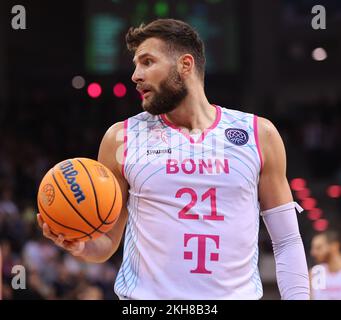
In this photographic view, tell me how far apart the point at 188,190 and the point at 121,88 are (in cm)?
1115

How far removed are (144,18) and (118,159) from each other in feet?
29.3

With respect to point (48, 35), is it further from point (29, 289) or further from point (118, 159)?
point (118, 159)

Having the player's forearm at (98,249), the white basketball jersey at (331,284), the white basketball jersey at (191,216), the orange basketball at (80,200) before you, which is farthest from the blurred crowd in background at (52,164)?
the orange basketball at (80,200)

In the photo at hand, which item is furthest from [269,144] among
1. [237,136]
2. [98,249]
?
[98,249]

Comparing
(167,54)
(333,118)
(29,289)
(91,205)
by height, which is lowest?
(29,289)

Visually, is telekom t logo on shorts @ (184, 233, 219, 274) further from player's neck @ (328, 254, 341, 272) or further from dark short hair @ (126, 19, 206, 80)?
player's neck @ (328, 254, 341, 272)

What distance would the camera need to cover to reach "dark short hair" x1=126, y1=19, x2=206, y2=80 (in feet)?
14.5

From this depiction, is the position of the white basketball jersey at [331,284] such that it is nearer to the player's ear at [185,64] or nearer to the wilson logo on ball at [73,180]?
the player's ear at [185,64]

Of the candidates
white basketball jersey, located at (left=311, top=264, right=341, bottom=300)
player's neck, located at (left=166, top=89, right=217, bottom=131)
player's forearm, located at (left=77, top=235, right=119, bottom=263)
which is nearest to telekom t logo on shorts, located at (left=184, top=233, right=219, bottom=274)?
player's forearm, located at (left=77, top=235, right=119, bottom=263)

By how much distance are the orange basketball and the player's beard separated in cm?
41
